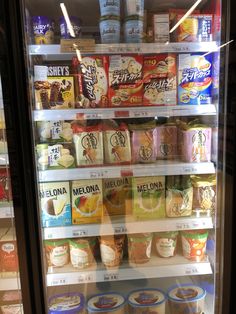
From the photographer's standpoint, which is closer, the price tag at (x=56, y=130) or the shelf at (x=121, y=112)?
the shelf at (x=121, y=112)

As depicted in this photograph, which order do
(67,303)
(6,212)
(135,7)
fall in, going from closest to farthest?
(6,212)
(135,7)
(67,303)

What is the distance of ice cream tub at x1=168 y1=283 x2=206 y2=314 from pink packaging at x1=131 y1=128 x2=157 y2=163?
0.62 m

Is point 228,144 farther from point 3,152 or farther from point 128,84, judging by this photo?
point 3,152

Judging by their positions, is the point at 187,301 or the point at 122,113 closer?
the point at 122,113

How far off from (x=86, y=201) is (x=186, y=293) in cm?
62

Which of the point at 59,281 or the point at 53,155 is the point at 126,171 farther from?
the point at 59,281

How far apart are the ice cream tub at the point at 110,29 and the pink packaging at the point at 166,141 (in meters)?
0.42

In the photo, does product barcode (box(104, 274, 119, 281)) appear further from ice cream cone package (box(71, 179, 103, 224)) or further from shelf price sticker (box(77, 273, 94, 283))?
ice cream cone package (box(71, 179, 103, 224))

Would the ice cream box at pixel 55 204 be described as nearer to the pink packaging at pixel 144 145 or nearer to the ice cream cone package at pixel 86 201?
the ice cream cone package at pixel 86 201

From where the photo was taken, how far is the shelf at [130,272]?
123 cm

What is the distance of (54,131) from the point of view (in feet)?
4.25

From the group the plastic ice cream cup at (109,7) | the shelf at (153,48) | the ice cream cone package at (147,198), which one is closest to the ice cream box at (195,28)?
the shelf at (153,48)

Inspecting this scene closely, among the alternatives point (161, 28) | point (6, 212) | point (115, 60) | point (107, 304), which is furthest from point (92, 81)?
point (107, 304)

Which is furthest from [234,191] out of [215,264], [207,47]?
[207,47]
